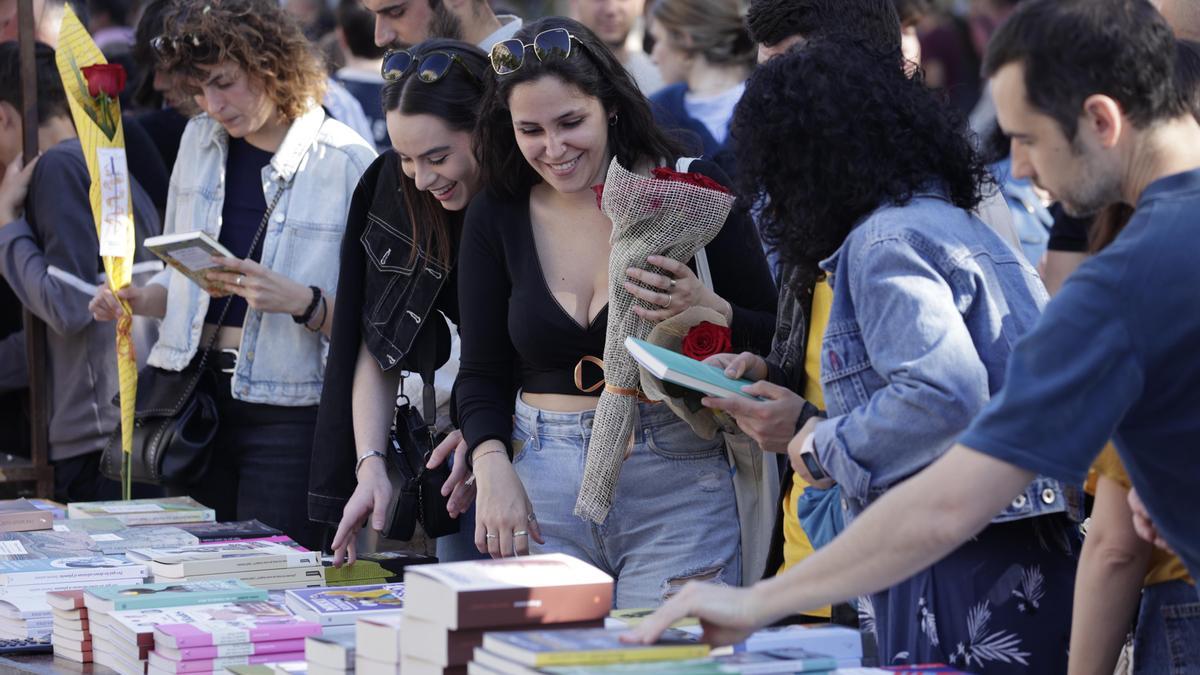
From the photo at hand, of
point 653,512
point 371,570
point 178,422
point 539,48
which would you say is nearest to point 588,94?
point 539,48

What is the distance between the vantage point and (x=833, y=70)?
7.01 ft

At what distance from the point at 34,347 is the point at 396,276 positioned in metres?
1.80

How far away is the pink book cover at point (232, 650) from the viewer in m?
2.41

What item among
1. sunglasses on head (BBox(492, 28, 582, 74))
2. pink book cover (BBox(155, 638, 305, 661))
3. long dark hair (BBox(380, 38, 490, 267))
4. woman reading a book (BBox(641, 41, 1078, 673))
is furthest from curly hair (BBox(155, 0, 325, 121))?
woman reading a book (BBox(641, 41, 1078, 673))

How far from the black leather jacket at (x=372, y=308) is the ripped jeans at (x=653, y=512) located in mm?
547

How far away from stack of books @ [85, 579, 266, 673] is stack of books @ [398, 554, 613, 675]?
0.75 m

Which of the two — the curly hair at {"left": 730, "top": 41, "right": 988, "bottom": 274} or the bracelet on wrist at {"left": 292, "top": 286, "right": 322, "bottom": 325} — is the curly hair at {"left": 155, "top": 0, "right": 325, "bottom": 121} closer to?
the bracelet on wrist at {"left": 292, "top": 286, "right": 322, "bottom": 325}

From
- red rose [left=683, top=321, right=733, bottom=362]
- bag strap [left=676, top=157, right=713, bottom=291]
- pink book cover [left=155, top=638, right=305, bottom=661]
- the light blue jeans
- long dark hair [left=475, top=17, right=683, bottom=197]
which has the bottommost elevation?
pink book cover [left=155, top=638, right=305, bottom=661]

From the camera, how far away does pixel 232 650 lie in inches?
94.9

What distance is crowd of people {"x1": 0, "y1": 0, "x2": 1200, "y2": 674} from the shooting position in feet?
5.60

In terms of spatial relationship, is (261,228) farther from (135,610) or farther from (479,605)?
(479,605)

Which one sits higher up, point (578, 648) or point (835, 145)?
point (835, 145)

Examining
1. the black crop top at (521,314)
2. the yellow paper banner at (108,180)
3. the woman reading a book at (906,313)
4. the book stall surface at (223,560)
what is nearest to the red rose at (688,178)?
the black crop top at (521,314)

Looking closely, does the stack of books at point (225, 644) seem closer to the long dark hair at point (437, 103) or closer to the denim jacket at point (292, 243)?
the long dark hair at point (437, 103)
